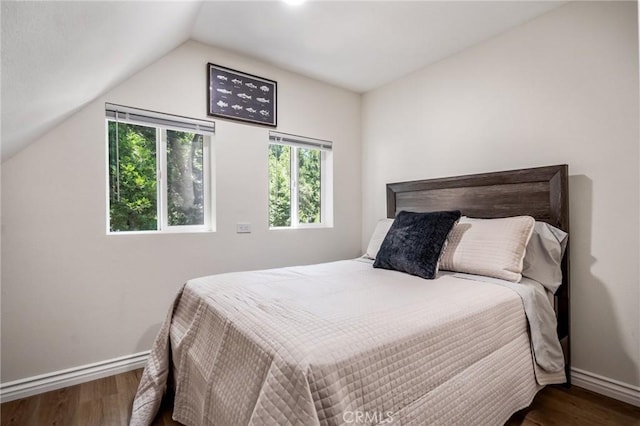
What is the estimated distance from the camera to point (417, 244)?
2.00 m

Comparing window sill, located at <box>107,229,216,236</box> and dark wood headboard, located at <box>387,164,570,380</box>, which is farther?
window sill, located at <box>107,229,216,236</box>

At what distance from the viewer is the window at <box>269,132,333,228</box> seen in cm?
298

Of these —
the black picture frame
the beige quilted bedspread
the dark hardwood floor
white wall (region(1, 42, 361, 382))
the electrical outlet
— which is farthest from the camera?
the electrical outlet

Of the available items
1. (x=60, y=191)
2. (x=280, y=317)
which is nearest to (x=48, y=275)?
(x=60, y=191)

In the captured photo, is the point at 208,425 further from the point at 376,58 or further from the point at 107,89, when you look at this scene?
the point at 376,58

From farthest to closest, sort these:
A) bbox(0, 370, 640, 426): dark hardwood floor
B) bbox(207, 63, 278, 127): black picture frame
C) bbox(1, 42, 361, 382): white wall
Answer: bbox(207, 63, 278, 127): black picture frame
bbox(1, 42, 361, 382): white wall
bbox(0, 370, 640, 426): dark hardwood floor

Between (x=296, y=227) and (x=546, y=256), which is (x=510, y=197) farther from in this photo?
(x=296, y=227)

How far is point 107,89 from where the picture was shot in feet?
6.72

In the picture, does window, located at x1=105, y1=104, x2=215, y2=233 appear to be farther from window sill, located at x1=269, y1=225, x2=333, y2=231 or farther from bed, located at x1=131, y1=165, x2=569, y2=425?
bed, located at x1=131, y1=165, x2=569, y2=425

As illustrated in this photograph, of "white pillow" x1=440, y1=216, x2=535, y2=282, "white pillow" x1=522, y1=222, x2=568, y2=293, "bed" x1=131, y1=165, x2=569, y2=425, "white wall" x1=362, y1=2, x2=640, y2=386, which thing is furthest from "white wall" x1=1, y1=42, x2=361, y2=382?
"white pillow" x1=522, y1=222, x2=568, y2=293

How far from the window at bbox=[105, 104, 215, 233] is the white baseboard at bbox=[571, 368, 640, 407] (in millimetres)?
2816

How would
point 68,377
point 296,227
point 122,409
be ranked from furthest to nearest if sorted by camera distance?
point 296,227, point 68,377, point 122,409

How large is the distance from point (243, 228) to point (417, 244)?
1465 mm

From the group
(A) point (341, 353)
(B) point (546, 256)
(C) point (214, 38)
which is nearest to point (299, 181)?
(C) point (214, 38)
